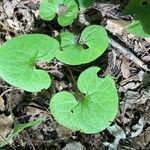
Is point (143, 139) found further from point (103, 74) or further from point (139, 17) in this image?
point (139, 17)

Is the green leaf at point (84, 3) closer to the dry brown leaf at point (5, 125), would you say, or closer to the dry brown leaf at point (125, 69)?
the dry brown leaf at point (125, 69)

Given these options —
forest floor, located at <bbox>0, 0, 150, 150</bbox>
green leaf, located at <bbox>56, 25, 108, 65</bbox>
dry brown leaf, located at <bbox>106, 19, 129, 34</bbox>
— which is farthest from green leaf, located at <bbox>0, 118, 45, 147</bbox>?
dry brown leaf, located at <bbox>106, 19, 129, 34</bbox>

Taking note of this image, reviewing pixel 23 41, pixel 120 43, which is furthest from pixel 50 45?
pixel 120 43

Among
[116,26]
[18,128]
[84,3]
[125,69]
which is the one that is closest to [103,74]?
[125,69]

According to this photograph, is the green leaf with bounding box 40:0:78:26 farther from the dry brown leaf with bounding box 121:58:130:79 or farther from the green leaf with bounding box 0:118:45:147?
the green leaf with bounding box 0:118:45:147

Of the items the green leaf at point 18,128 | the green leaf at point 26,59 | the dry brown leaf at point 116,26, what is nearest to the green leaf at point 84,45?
the green leaf at point 26,59
